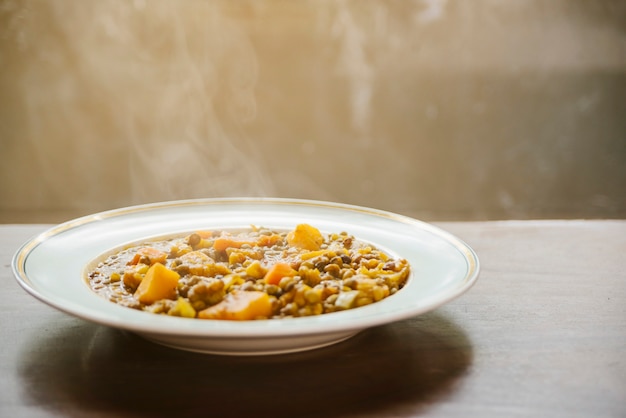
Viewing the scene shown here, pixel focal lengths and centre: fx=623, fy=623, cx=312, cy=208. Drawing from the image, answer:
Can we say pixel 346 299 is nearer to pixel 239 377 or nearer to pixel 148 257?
pixel 239 377

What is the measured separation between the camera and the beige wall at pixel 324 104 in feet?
16.2

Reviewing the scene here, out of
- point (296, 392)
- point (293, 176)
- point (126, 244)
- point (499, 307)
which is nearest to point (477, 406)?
point (296, 392)

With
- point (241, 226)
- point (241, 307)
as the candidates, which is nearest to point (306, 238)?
point (241, 226)

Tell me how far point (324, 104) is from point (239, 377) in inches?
170

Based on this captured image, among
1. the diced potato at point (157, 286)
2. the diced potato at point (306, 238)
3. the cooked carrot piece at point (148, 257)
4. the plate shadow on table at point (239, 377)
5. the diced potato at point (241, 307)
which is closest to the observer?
the plate shadow on table at point (239, 377)

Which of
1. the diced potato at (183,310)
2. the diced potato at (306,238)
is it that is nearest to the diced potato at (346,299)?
the diced potato at (183,310)

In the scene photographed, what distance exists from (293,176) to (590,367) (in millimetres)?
4150

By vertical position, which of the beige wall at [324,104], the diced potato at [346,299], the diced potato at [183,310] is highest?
the diced potato at [183,310]

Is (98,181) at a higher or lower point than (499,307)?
lower

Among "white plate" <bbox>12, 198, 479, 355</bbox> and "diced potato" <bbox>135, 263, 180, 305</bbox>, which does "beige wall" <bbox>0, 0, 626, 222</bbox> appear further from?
"diced potato" <bbox>135, 263, 180, 305</bbox>

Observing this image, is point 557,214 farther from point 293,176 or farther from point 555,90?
point 293,176

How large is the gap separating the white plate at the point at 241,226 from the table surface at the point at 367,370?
0.05 metres

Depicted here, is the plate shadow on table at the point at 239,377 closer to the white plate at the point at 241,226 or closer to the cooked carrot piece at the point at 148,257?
the white plate at the point at 241,226

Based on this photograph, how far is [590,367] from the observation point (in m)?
0.94
